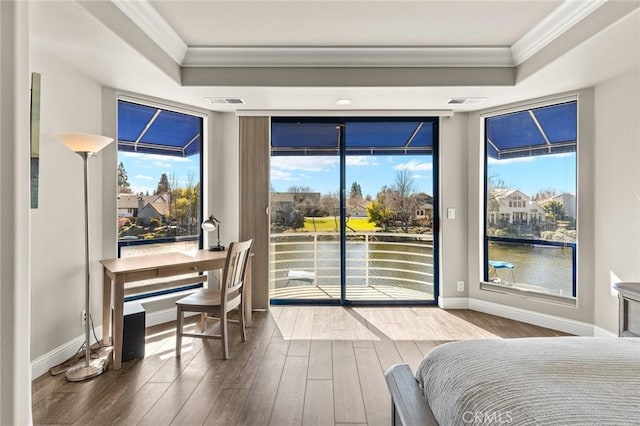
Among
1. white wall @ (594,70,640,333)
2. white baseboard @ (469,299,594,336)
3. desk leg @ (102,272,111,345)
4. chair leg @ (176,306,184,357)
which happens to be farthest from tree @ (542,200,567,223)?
desk leg @ (102,272,111,345)

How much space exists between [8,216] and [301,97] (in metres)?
2.60

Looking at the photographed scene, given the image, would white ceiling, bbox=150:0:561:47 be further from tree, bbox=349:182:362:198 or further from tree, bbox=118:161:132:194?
tree, bbox=349:182:362:198

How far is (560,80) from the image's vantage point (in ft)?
9.80

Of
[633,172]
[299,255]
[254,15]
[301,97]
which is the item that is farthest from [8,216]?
[633,172]

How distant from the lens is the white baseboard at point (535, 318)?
3.28 meters

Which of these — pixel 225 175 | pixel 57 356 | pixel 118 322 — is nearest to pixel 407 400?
pixel 118 322

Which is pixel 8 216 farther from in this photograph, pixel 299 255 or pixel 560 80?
pixel 560 80

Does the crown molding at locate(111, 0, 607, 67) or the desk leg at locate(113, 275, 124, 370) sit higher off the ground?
the crown molding at locate(111, 0, 607, 67)

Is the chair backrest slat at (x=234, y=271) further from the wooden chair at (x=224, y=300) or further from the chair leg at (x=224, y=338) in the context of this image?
the chair leg at (x=224, y=338)

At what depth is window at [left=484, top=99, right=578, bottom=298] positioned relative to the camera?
3396mm

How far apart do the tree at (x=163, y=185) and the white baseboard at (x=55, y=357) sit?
1.52 m

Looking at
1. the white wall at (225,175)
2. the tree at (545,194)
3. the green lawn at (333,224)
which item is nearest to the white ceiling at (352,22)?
the white wall at (225,175)

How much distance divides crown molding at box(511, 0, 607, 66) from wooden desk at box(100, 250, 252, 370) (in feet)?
10.5

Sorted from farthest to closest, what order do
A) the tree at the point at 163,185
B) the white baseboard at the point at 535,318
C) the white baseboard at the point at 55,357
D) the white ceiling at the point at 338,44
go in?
1. the tree at the point at 163,185
2. the white baseboard at the point at 535,318
3. the white baseboard at the point at 55,357
4. the white ceiling at the point at 338,44
